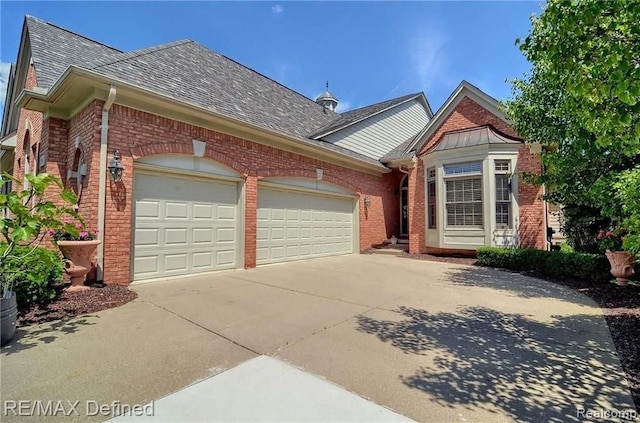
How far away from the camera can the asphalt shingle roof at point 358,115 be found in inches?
503

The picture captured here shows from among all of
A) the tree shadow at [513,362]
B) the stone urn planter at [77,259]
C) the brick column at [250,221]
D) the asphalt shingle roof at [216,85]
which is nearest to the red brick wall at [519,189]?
the asphalt shingle roof at [216,85]

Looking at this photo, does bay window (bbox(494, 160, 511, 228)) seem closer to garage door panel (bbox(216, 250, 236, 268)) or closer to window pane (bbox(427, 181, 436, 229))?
window pane (bbox(427, 181, 436, 229))

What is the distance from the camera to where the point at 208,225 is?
7.98 m

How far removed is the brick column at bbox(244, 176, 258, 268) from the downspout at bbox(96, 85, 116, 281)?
331 cm

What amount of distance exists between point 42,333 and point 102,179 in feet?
10.8

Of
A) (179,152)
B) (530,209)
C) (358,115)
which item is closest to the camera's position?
(179,152)

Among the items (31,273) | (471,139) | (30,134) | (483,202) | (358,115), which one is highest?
(358,115)

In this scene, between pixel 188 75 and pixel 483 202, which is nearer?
pixel 188 75

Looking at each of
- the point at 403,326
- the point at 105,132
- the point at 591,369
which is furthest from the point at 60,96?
the point at 591,369

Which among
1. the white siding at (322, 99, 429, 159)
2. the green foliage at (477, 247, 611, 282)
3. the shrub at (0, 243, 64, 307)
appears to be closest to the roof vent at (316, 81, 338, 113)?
the white siding at (322, 99, 429, 159)

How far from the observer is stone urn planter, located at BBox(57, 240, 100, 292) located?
217 inches

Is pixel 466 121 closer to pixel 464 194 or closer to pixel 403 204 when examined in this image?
pixel 464 194

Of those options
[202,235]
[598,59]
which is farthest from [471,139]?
[202,235]

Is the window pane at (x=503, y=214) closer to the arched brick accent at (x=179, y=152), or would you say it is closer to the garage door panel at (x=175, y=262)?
the arched brick accent at (x=179, y=152)
